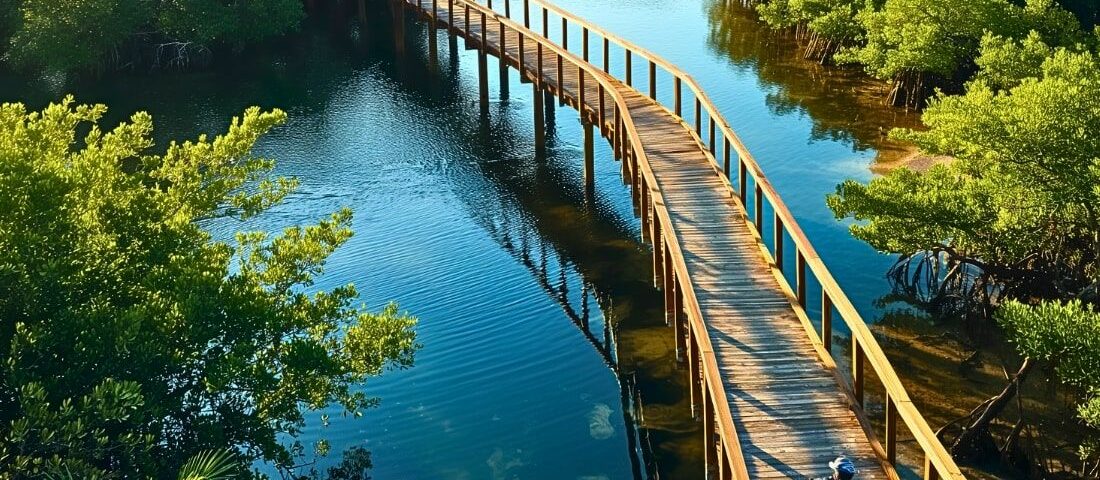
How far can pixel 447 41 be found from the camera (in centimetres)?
5000

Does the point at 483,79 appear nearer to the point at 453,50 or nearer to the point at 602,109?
the point at 453,50

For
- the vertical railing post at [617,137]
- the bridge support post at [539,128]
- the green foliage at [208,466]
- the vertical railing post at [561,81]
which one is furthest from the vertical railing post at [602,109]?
the green foliage at [208,466]

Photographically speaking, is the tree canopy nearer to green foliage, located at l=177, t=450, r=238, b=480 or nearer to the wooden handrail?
the wooden handrail

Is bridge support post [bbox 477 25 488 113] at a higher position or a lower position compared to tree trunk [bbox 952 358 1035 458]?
higher

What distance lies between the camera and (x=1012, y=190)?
→ 19781 mm

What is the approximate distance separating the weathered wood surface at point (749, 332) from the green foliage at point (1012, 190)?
8.39ft

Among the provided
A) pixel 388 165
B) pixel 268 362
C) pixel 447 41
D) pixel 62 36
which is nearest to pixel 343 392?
pixel 268 362

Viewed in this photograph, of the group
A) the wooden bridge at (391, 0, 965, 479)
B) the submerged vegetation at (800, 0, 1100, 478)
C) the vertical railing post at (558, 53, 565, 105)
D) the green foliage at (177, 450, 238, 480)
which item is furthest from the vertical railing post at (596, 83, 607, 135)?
the green foliage at (177, 450, 238, 480)

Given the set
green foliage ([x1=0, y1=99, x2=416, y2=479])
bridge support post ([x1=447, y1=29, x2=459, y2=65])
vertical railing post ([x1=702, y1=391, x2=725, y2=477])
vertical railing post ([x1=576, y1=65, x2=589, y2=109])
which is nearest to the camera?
green foliage ([x1=0, y1=99, x2=416, y2=479])

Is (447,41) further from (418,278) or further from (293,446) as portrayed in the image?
(293,446)

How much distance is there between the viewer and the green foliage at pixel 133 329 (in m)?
13.6

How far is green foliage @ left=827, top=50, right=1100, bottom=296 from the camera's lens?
1941 cm

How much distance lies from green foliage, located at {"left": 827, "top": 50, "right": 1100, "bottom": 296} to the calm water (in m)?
3.11

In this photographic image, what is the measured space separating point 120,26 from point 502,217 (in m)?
20.5
